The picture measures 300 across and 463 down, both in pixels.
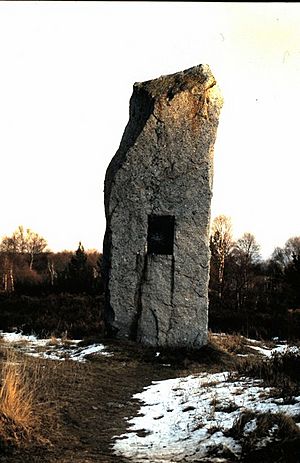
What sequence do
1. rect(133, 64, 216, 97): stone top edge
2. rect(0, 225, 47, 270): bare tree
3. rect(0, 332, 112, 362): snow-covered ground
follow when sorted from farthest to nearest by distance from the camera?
1. rect(0, 225, 47, 270): bare tree
2. rect(133, 64, 216, 97): stone top edge
3. rect(0, 332, 112, 362): snow-covered ground

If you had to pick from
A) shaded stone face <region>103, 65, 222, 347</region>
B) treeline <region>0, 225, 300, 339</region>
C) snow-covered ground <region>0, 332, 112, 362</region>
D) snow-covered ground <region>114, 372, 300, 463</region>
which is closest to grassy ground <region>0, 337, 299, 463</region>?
snow-covered ground <region>114, 372, 300, 463</region>

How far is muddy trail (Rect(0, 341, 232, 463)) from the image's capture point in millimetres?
4032

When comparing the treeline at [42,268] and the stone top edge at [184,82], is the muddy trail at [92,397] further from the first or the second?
the treeline at [42,268]

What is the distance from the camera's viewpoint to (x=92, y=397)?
242 inches

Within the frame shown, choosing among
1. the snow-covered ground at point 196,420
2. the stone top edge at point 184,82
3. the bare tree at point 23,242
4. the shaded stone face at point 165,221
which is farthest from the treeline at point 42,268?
the snow-covered ground at point 196,420

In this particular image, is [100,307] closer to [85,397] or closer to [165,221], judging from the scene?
[165,221]

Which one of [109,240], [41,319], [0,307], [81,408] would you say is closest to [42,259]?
[0,307]

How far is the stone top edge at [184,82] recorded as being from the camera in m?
10.4

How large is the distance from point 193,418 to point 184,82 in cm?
733

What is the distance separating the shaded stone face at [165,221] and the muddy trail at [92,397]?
612 mm

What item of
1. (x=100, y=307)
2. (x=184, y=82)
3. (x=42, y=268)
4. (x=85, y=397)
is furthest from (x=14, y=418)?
(x=42, y=268)

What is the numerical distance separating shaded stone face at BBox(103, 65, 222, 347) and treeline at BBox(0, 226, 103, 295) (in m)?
9.66

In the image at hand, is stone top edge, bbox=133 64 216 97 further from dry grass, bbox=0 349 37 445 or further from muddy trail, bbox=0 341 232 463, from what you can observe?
dry grass, bbox=0 349 37 445

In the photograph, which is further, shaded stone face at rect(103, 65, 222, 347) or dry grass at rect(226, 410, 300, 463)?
shaded stone face at rect(103, 65, 222, 347)
